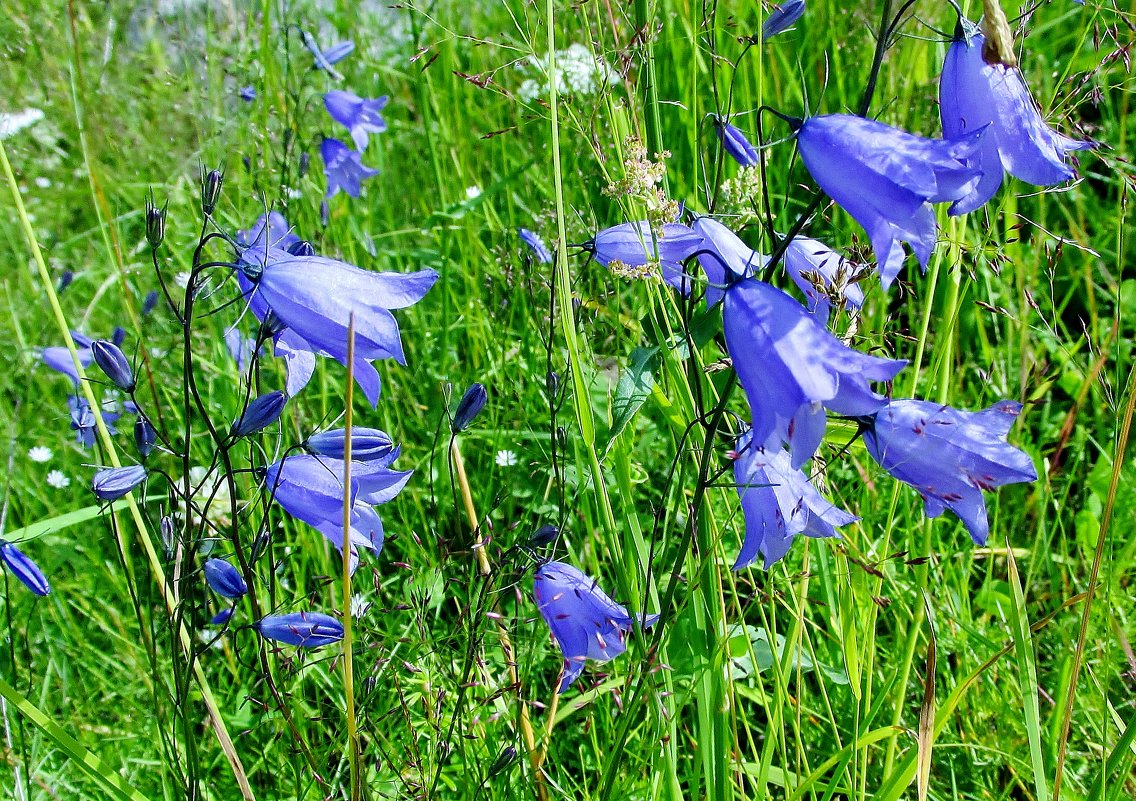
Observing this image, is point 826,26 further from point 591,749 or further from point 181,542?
point 181,542

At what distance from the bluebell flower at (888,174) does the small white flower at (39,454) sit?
218cm

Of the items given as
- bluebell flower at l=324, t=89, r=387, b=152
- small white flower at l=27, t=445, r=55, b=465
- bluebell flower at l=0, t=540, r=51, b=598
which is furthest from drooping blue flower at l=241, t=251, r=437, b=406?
bluebell flower at l=324, t=89, r=387, b=152

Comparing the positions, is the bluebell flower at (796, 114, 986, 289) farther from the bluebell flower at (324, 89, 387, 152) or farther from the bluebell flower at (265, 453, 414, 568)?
the bluebell flower at (324, 89, 387, 152)

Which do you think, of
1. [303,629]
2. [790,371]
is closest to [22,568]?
[303,629]

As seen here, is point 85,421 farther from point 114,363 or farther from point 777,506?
point 777,506

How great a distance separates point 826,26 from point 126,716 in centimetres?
254

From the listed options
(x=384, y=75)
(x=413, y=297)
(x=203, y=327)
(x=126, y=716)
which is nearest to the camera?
(x=413, y=297)

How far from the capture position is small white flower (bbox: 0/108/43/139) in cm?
325

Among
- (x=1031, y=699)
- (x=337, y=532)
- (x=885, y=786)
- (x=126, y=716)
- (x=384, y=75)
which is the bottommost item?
(x=126, y=716)

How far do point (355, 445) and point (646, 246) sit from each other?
465mm

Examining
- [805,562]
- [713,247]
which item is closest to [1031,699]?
[805,562]

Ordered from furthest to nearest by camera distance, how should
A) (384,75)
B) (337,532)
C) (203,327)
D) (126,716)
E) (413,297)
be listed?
(384,75) → (203,327) → (126,716) → (337,532) → (413,297)

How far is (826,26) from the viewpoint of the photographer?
2791 mm

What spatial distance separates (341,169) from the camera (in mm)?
2742
